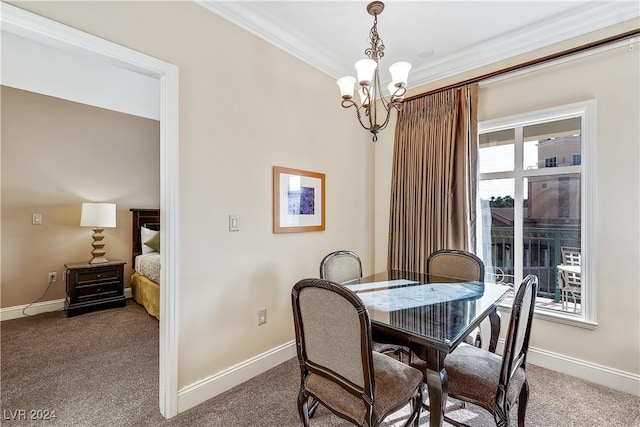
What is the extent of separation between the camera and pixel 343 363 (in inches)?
48.0

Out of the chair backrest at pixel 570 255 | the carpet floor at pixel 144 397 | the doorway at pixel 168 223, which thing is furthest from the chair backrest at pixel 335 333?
the chair backrest at pixel 570 255

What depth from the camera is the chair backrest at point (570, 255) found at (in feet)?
7.81

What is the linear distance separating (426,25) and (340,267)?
2.21 m

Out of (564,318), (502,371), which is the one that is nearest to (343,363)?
(502,371)

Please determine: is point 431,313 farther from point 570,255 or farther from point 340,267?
point 570,255

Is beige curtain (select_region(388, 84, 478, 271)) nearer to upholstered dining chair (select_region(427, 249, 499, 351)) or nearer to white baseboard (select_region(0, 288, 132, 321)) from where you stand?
upholstered dining chair (select_region(427, 249, 499, 351))

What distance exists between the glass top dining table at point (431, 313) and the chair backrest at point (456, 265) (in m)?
0.10

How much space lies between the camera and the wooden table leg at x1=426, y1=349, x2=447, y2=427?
1.24 meters

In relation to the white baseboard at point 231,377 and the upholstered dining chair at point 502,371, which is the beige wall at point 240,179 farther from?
the upholstered dining chair at point 502,371

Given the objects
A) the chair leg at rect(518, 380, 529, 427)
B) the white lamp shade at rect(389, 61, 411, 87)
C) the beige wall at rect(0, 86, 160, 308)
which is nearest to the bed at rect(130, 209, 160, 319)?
the beige wall at rect(0, 86, 160, 308)

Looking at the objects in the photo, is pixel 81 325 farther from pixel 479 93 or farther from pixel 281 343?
pixel 479 93

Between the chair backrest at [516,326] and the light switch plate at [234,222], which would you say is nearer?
the chair backrest at [516,326]

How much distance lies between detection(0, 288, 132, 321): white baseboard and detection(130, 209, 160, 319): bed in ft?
2.88

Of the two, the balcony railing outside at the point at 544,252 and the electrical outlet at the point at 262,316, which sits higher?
the balcony railing outside at the point at 544,252
